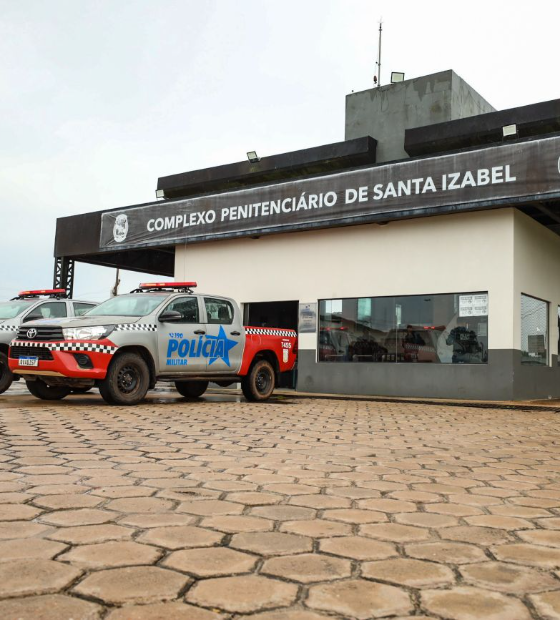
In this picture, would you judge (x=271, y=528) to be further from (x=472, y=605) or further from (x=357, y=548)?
(x=472, y=605)

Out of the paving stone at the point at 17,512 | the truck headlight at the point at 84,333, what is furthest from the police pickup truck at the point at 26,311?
the paving stone at the point at 17,512

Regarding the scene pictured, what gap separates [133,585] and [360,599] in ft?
2.69

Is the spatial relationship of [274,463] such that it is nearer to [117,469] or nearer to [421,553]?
[117,469]

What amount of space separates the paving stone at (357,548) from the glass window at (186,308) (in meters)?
8.00

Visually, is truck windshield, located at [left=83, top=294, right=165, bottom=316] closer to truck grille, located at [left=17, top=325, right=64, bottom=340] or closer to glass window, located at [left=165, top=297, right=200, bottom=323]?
Result: glass window, located at [left=165, top=297, right=200, bottom=323]

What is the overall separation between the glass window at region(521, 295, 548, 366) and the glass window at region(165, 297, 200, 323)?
731 cm

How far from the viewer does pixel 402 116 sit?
1789 cm

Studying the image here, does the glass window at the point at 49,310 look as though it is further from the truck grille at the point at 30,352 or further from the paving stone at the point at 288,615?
the paving stone at the point at 288,615

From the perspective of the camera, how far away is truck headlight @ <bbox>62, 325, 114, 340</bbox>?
9336mm

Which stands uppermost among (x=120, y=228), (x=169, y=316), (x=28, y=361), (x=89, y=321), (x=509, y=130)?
(x=509, y=130)

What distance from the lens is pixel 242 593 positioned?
2246 millimetres

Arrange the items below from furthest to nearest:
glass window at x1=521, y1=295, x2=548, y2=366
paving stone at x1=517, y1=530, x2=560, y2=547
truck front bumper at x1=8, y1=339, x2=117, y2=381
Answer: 1. glass window at x1=521, y1=295, x2=548, y2=366
2. truck front bumper at x1=8, y1=339, x2=117, y2=381
3. paving stone at x1=517, y1=530, x2=560, y2=547

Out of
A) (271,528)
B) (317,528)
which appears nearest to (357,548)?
(317,528)

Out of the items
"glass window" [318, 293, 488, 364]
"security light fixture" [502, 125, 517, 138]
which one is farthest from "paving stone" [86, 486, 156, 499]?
"security light fixture" [502, 125, 517, 138]
